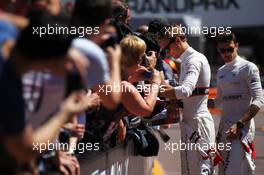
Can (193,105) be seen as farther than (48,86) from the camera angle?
Yes

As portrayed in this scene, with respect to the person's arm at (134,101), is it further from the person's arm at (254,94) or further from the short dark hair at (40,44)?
the short dark hair at (40,44)

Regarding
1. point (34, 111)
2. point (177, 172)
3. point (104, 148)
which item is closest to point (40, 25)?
point (34, 111)

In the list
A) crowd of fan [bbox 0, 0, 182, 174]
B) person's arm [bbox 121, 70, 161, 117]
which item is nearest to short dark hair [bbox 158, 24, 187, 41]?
person's arm [bbox 121, 70, 161, 117]

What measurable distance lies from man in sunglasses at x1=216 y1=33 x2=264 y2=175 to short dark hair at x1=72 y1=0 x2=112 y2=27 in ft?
12.0

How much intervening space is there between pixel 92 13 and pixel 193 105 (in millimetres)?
3737

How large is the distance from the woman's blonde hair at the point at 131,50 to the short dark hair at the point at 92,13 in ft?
6.22

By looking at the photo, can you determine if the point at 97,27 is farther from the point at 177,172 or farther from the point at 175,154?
the point at 175,154

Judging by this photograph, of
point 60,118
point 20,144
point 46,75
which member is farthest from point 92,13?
point 20,144

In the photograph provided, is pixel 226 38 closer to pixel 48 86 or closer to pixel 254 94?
pixel 254 94

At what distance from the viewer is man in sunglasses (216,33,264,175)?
740cm

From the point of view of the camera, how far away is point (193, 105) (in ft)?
24.8

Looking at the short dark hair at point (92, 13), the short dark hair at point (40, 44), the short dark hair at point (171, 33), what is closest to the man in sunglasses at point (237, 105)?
the short dark hair at point (171, 33)

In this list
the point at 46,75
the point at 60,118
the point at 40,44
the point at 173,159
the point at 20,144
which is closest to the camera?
the point at 20,144

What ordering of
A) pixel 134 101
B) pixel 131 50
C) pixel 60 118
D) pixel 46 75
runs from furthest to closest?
pixel 131 50 < pixel 134 101 < pixel 46 75 < pixel 60 118
